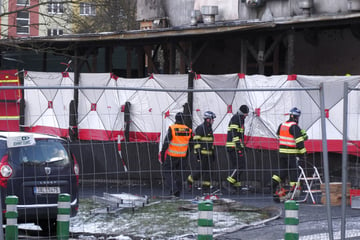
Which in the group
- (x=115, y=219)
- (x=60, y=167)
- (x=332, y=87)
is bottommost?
(x=115, y=219)

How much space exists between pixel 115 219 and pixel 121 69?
1879cm

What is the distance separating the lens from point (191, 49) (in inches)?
1070

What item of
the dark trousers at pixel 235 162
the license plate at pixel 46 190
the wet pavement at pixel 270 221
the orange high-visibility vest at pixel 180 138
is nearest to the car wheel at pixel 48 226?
the license plate at pixel 46 190

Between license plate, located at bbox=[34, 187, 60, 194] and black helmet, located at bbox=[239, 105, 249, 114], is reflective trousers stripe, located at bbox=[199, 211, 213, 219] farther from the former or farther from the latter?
black helmet, located at bbox=[239, 105, 249, 114]

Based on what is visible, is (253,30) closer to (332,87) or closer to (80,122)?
(80,122)

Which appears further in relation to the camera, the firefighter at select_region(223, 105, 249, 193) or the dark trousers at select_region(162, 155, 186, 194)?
the firefighter at select_region(223, 105, 249, 193)

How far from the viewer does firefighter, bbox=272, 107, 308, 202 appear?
14.9 m

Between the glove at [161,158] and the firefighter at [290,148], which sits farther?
the firefighter at [290,148]

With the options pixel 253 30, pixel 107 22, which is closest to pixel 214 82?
pixel 253 30

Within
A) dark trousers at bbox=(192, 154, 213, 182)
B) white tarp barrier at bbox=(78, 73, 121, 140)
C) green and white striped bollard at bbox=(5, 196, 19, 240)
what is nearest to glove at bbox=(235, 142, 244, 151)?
dark trousers at bbox=(192, 154, 213, 182)

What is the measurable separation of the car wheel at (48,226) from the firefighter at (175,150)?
1695mm

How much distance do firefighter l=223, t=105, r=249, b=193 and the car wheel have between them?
8.33 feet

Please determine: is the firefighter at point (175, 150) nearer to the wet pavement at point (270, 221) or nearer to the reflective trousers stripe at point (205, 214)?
the wet pavement at point (270, 221)

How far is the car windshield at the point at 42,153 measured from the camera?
11875mm
